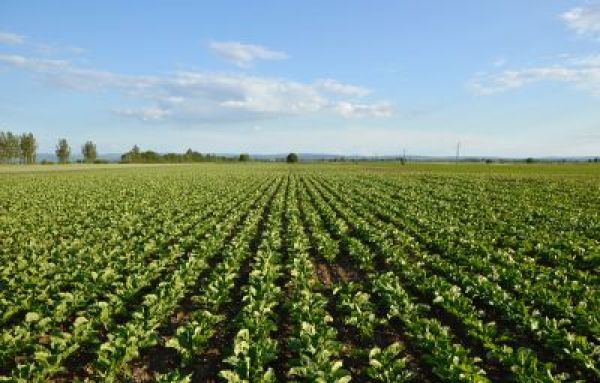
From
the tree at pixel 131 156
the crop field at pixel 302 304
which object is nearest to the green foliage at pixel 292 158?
the tree at pixel 131 156

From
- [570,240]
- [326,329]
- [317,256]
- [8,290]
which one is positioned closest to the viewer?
[326,329]

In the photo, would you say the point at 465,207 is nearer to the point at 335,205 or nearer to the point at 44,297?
the point at 335,205

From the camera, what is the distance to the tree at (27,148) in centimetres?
14125

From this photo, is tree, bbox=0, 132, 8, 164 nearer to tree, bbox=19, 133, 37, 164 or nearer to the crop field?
tree, bbox=19, 133, 37, 164

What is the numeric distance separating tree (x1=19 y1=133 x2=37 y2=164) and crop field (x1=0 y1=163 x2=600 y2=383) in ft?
469

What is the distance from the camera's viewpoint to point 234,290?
1057cm

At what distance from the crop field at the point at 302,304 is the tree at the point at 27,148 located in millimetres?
143069

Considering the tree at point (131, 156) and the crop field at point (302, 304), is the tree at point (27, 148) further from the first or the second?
the crop field at point (302, 304)

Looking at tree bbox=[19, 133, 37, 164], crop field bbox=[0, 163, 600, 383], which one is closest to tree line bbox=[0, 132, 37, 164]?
tree bbox=[19, 133, 37, 164]

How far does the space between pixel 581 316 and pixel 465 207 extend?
58.1ft

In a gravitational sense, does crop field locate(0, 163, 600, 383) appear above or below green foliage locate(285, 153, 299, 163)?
below

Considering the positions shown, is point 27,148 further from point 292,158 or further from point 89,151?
point 292,158

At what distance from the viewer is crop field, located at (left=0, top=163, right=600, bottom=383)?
21.8ft

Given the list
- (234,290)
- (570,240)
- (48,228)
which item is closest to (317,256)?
(234,290)
